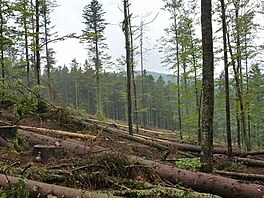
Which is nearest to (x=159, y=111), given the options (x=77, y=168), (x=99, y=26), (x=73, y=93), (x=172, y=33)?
(x=73, y=93)

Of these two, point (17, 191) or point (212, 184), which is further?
point (212, 184)

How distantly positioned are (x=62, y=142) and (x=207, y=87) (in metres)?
4.58

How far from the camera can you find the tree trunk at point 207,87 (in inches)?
330

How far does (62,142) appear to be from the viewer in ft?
31.0

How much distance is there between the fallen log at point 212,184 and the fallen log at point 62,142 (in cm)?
198

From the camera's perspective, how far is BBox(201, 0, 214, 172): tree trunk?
838 cm

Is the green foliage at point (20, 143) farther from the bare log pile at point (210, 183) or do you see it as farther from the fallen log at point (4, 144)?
the bare log pile at point (210, 183)

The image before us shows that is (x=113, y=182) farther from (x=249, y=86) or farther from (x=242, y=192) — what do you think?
(x=249, y=86)

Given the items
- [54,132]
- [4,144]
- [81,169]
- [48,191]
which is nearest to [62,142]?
[4,144]

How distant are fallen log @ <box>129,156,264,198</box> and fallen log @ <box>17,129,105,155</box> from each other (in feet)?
6.49

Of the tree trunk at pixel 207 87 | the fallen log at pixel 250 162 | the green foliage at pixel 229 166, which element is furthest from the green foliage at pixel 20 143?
the fallen log at pixel 250 162

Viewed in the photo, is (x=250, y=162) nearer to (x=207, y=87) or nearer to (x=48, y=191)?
(x=207, y=87)

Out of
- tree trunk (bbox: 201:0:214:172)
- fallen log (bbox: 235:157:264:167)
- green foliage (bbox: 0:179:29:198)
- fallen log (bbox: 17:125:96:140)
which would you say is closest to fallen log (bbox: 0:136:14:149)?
fallen log (bbox: 17:125:96:140)

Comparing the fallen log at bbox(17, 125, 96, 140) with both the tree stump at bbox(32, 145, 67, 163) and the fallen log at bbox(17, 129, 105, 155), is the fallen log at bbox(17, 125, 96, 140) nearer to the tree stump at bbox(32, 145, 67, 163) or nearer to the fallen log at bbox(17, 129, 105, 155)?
the fallen log at bbox(17, 129, 105, 155)
